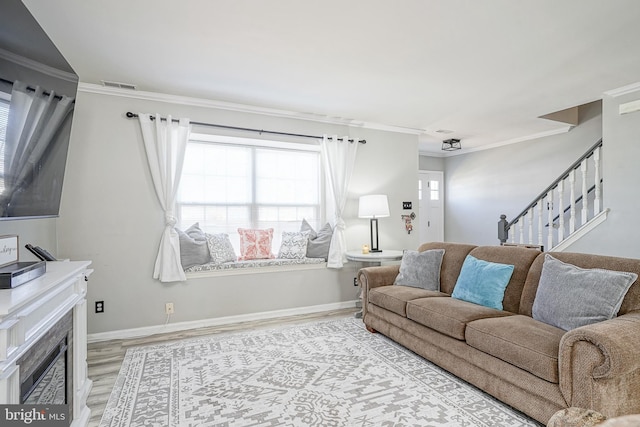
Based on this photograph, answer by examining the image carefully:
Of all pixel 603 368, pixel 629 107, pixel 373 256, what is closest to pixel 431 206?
pixel 373 256

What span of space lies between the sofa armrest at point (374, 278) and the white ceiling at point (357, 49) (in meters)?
1.88

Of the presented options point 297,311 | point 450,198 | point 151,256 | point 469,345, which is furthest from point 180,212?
point 450,198

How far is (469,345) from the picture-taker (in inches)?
90.5

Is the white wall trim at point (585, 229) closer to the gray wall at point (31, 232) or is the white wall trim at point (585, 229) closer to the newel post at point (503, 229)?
the newel post at point (503, 229)

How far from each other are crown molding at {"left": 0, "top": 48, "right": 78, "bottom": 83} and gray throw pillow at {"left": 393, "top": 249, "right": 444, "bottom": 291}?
3.14m

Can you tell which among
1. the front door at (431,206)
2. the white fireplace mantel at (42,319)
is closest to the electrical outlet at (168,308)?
the white fireplace mantel at (42,319)

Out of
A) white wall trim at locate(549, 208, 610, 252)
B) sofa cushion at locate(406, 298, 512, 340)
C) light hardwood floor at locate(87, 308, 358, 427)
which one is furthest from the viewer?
white wall trim at locate(549, 208, 610, 252)

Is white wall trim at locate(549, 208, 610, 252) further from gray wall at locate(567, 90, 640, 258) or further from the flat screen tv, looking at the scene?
the flat screen tv

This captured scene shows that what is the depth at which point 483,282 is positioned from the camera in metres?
2.73

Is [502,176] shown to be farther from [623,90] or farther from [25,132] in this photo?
[25,132]

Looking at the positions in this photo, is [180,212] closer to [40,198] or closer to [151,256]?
[151,256]

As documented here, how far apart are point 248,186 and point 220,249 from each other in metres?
0.87

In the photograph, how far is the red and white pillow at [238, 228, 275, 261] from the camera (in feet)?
13.4

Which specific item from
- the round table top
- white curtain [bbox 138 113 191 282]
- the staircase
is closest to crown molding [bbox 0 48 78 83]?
white curtain [bbox 138 113 191 282]
